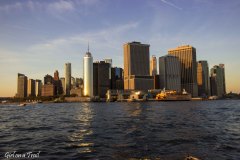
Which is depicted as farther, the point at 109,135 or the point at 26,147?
the point at 109,135

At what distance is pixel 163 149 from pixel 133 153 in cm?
430

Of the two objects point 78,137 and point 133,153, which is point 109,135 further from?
point 133,153

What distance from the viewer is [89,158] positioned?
96.8ft

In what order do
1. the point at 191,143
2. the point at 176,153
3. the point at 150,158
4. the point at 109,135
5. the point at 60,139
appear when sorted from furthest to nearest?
the point at 109,135, the point at 60,139, the point at 191,143, the point at 176,153, the point at 150,158

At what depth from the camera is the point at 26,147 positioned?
35.2 meters

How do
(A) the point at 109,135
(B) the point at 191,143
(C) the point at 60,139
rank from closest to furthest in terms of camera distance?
(B) the point at 191,143, (C) the point at 60,139, (A) the point at 109,135

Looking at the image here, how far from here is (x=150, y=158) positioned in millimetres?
29234

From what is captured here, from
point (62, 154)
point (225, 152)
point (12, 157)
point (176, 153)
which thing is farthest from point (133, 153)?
point (12, 157)

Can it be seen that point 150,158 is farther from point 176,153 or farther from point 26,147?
point 26,147

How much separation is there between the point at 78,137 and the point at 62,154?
484 inches

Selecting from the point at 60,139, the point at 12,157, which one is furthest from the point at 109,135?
the point at 12,157

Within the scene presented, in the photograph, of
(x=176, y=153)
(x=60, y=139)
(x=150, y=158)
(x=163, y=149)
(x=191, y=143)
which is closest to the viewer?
(x=150, y=158)

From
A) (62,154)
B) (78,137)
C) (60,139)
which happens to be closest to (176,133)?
(78,137)

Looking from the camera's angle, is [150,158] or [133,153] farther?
[133,153]
